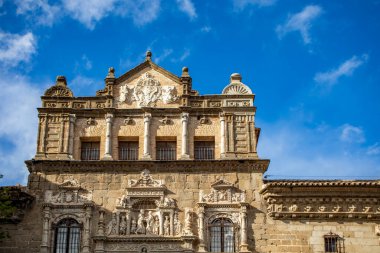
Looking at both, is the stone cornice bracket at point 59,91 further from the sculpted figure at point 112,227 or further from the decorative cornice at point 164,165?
the sculpted figure at point 112,227

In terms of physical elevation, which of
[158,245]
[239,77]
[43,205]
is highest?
[239,77]

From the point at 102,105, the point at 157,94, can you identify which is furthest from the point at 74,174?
the point at 157,94

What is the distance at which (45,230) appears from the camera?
81.7 feet

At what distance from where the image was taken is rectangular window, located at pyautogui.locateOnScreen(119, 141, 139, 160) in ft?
87.6

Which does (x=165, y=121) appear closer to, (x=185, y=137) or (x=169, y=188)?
(x=185, y=137)

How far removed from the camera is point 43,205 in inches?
995

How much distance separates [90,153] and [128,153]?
1634 mm

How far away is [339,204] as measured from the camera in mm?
25359

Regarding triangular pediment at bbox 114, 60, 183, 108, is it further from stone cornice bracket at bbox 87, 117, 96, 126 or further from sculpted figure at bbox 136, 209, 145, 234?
sculpted figure at bbox 136, 209, 145, 234

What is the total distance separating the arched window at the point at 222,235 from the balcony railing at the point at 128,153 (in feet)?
14.7

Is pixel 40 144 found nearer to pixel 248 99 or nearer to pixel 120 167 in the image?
pixel 120 167

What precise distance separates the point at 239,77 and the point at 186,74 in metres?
2.38

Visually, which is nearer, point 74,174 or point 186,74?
point 74,174

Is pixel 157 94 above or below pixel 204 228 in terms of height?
above
